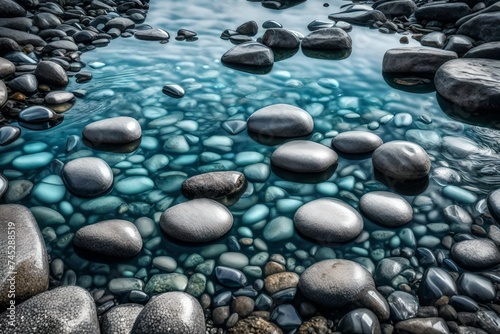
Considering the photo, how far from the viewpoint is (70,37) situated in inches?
143

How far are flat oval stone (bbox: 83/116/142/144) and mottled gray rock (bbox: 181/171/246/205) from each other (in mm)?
569

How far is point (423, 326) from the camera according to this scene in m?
1.33

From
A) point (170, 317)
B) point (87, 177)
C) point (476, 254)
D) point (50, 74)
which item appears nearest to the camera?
point (170, 317)

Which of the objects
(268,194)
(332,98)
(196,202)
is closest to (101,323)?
(196,202)

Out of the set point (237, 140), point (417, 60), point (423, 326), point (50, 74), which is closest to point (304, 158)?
point (237, 140)

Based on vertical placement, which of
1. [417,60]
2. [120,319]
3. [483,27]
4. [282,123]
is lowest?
[120,319]

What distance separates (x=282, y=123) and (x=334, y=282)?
1169 mm

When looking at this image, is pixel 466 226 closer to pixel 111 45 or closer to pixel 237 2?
pixel 111 45

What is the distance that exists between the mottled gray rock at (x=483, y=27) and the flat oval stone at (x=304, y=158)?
246cm

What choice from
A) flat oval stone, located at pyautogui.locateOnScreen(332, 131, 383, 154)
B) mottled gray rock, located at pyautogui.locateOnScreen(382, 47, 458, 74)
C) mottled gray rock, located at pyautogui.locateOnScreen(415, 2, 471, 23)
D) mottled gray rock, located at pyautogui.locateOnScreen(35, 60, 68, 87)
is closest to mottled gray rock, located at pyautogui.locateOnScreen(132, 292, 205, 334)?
flat oval stone, located at pyautogui.locateOnScreen(332, 131, 383, 154)

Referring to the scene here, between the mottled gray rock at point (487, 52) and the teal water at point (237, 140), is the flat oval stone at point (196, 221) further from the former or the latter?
the mottled gray rock at point (487, 52)

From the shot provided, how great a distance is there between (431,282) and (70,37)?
12.0ft

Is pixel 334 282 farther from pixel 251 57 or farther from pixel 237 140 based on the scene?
pixel 251 57

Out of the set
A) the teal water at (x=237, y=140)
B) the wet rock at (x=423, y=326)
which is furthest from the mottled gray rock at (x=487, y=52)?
the wet rock at (x=423, y=326)
